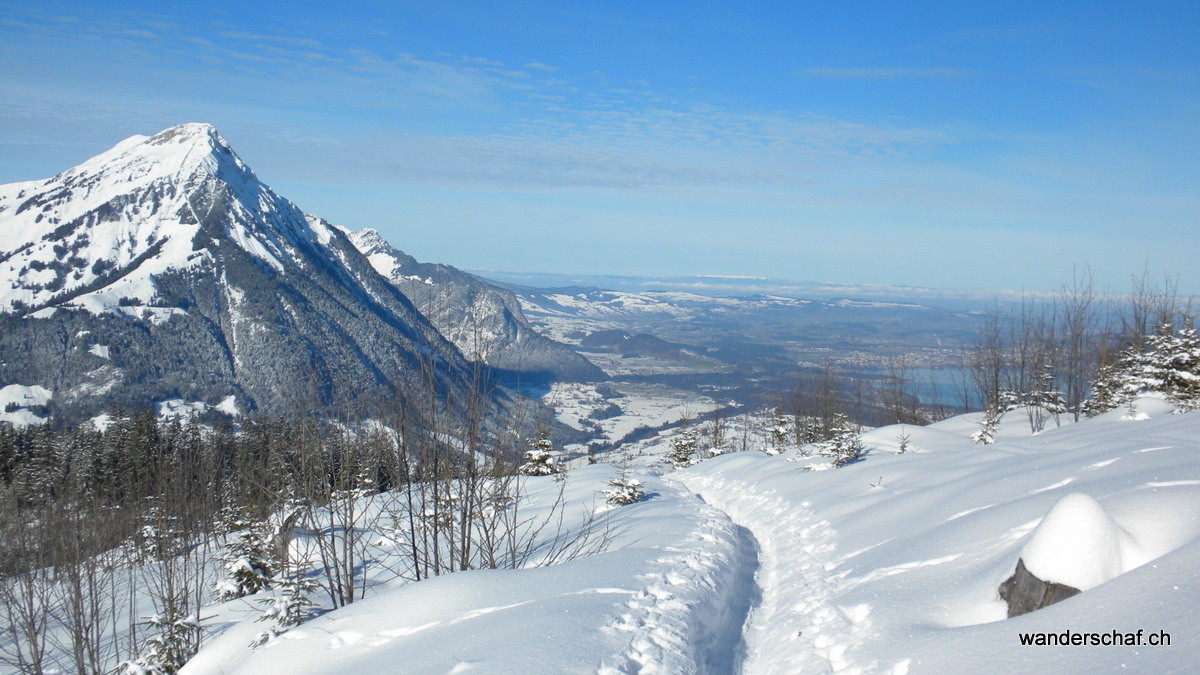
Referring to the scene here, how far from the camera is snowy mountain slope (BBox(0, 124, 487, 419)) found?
4129 inches

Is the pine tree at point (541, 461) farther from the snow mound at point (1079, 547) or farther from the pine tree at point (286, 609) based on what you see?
the snow mound at point (1079, 547)

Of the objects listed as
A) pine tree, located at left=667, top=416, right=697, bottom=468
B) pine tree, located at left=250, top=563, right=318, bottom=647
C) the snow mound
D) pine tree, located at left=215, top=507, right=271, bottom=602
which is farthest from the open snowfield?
pine tree, located at left=667, top=416, right=697, bottom=468

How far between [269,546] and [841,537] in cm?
1076

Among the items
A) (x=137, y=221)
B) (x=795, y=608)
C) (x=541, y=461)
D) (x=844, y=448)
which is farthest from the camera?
(x=137, y=221)

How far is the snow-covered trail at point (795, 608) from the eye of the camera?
6549mm

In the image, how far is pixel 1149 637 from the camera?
169 inches

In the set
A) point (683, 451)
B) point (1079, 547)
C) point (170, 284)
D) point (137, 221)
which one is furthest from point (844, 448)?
point (137, 221)

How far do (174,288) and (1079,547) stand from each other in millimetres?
152859

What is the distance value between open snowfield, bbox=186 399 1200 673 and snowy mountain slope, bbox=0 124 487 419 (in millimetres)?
71858

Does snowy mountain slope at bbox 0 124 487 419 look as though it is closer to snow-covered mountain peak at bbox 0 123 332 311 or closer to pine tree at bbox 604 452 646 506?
snow-covered mountain peak at bbox 0 123 332 311

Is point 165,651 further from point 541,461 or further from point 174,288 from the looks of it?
point 174,288

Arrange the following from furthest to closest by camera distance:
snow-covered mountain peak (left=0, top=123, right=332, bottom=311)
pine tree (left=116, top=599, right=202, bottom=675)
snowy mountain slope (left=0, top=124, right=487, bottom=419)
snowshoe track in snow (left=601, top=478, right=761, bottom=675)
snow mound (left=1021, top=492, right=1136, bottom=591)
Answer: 1. snow-covered mountain peak (left=0, top=123, right=332, bottom=311)
2. snowy mountain slope (left=0, top=124, right=487, bottom=419)
3. pine tree (left=116, top=599, right=202, bottom=675)
4. snowshoe track in snow (left=601, top=478, right=761, bottom=675)
5. snow mound (left=1021, top=492, right=1136, bottom=591)

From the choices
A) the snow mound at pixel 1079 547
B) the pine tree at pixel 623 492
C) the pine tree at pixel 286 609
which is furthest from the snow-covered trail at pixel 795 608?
the pine tree at pixel 286 609

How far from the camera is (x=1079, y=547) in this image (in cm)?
554
